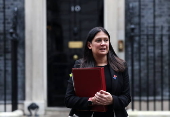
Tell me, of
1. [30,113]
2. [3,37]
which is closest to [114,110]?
[30,113]

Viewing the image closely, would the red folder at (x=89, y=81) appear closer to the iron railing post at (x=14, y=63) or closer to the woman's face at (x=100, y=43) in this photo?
the woman's face at (x=100, y=43)

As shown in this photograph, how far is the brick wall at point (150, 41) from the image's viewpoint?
6.24m

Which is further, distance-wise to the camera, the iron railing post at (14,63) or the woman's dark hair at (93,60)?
the iron railing post at (14,63)

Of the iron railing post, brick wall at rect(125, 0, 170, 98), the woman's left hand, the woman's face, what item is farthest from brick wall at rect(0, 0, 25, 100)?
the woman's left hand

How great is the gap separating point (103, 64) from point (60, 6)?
14.3 feet

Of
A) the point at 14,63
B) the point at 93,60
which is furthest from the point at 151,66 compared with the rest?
the point at 93,60

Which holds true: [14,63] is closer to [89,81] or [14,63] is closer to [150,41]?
[150,41]

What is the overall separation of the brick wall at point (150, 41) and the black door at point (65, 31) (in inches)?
32.5

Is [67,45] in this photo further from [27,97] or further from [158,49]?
[158,49]

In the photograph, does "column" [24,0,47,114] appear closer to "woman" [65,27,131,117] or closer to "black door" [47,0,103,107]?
"black door" [47,0,103,107]

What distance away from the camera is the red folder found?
2221 millimetres

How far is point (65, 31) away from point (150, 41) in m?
1.91

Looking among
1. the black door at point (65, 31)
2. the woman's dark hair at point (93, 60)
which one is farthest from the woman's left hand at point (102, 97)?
the black door at point (65, 31)

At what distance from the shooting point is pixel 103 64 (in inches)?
96.0
